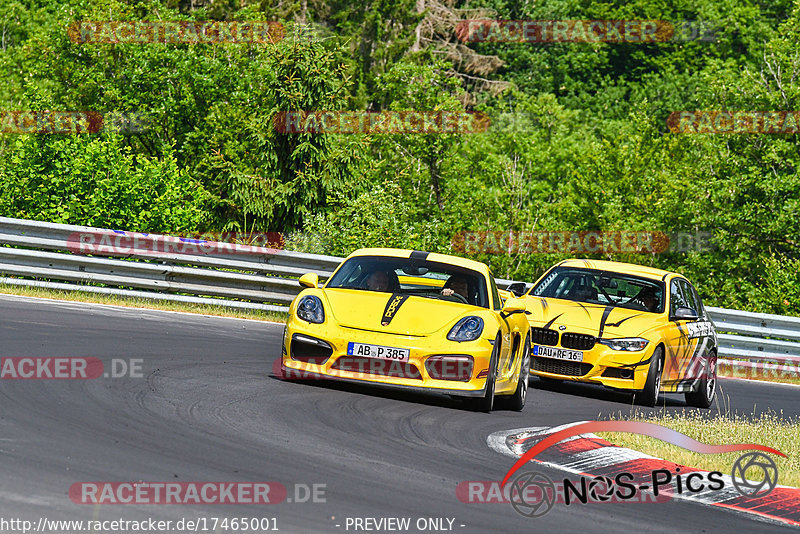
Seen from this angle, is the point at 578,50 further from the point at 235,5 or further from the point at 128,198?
the point at 128,198

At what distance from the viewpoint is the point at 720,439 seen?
10.2 metres

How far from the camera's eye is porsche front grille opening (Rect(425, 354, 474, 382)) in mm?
9867

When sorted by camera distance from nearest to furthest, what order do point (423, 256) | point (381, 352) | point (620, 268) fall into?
1. point (381, 352)
2. point (423, 256)
3. point (620, 268)

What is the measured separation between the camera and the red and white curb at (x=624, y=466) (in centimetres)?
739

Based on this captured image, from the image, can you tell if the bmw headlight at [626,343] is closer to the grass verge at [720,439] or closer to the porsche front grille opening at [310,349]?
the grass verge at [720,439]

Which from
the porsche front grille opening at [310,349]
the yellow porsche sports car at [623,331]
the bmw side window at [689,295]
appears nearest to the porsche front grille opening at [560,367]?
the yellow porsche sports car at [623,331]

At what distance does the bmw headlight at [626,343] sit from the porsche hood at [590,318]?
0.17 feet

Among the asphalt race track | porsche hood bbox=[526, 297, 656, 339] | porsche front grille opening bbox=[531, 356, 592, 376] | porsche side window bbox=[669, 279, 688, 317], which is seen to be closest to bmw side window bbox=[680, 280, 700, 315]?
porsche side window bbox=[669, 279, 688, 317]

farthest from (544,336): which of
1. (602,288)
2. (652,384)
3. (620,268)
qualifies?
(620,268)

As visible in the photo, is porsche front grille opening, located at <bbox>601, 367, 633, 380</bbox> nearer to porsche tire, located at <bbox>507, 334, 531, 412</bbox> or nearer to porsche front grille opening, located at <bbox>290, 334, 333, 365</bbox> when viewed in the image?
porsche tire, located at <bbox>507, 334, 531, 412</bbox>

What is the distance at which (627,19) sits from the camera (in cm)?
7406

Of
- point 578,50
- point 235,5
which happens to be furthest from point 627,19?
point 235,5

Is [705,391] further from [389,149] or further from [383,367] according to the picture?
[389,149]

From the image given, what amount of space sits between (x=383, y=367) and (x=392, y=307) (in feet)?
2.19
